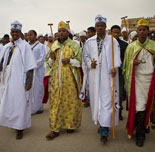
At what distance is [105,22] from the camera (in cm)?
415

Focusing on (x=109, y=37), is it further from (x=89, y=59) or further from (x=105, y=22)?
(x=89, y=59)

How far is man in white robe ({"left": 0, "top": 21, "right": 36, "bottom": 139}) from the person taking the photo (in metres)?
4.31

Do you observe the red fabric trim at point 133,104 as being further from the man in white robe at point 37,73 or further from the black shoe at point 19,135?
the man in white robe at point 37,73

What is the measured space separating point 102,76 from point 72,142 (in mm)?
1447

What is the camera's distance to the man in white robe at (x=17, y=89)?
4312 millimetres

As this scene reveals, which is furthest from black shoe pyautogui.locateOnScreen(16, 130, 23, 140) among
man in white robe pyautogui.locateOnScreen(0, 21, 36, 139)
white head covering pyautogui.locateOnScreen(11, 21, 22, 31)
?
white head covering pyautogui.locateOnScreen(11, 21, 22, 31)

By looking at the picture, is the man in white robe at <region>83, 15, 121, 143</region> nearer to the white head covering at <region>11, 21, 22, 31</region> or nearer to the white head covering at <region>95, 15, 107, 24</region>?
the white head covering at <region>95, 15, 107, 24</region>

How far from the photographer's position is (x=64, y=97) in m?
4.43

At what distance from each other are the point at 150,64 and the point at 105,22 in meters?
1.22

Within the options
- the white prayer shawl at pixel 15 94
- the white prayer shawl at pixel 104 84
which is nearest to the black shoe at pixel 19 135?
the white prayer shawl at pixel 15 94

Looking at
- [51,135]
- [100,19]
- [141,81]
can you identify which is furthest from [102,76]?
[51,135]

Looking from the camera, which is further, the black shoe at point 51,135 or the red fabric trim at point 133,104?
the black shoe at point 51,135

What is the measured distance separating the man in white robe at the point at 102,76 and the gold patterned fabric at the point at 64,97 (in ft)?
1.54

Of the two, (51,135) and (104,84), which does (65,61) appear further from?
(51,135)
